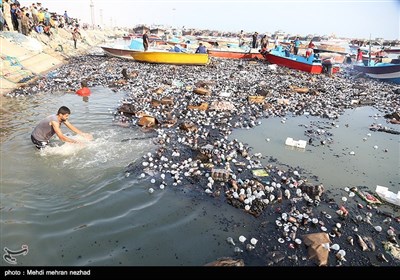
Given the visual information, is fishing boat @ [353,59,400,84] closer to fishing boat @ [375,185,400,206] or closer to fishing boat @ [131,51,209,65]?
fishing boat @ [131,51,209,65]

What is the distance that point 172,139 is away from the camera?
8688mm

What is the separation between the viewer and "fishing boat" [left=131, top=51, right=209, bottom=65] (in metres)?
22.1

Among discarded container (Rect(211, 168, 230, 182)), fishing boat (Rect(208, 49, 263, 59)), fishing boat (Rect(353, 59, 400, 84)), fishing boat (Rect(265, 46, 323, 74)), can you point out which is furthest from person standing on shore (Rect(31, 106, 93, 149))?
fishing boat (Rect(208, 49, 263, 59))

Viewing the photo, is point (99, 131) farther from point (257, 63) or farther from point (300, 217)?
point (257, 63)

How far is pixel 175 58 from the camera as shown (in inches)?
885

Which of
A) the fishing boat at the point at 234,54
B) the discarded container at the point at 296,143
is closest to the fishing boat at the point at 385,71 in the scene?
the fishing boat at the point at 234,54

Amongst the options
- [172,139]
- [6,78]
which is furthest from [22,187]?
[6,78]

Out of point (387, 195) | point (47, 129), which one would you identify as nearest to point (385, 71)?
point (387, 195)

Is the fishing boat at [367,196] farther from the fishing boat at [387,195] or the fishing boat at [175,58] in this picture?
the fishing boat at [175,58]

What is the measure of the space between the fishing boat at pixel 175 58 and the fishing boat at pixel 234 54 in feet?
28.3

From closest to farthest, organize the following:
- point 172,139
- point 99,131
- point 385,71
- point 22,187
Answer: point 22,187
point 172,139
point 99,131
point 385,71

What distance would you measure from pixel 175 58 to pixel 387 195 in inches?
768

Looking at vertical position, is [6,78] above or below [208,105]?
above
